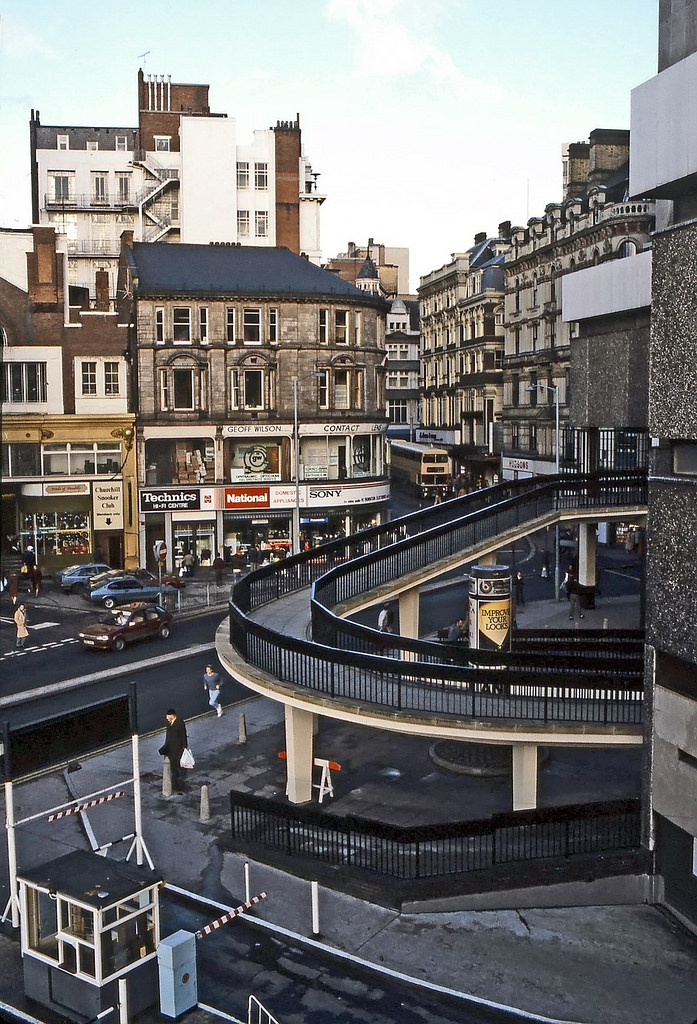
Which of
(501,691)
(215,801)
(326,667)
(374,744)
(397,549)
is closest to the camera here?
(501,691)

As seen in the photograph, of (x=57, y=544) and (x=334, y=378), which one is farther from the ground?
(x=334, y=378)

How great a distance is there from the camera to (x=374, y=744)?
1051 inches

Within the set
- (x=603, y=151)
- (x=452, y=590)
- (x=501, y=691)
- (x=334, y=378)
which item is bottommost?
(x=452, y=590)

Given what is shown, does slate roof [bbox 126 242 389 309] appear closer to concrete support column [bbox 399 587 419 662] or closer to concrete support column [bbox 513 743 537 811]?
concrete support column [bbox 399 587 419 662]

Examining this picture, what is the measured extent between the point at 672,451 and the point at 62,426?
44.3 m

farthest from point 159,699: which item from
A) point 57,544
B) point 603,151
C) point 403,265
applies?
point 403,265

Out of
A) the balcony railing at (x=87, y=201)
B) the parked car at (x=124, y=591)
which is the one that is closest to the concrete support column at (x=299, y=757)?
the parked car at (x=124, y=591)

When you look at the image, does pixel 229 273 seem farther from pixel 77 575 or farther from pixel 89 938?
pixel 89 938

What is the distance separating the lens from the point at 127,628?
39.3 m

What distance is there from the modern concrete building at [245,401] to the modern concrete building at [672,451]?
3827 cm

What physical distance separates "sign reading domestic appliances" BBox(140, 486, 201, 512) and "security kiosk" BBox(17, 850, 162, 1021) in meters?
42.6

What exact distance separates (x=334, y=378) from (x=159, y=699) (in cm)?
3253

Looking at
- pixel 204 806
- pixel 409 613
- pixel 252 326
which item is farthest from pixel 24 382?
pixel 204 806

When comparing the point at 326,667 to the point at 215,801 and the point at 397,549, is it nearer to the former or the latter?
the point at 215,801
